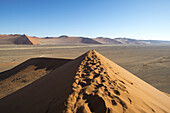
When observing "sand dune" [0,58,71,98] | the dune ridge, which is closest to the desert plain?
"sand dune" [0,58,71,98]

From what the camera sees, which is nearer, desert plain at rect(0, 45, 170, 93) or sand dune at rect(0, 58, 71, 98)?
sand dune at rect(0, 58, 71, 98)

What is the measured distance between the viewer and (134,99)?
291cm

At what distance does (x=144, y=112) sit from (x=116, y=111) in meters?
0.68

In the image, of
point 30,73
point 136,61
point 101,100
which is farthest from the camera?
point 136,61

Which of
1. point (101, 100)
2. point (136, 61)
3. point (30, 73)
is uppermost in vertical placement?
point (101, 100)

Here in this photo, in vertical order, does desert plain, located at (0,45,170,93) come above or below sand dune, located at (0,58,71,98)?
below

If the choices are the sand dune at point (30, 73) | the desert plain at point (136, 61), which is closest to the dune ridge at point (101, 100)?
the desert plain at point (136, 61)

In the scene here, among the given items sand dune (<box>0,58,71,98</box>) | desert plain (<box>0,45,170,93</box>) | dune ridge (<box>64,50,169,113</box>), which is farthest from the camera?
desert plain (<box>0,45,170,93</box>)

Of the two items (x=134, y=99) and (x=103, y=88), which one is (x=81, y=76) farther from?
(x=134, y=99)

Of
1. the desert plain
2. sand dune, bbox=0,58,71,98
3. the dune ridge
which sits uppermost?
the dune ridge

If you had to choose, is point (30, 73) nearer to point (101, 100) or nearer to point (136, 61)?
point (101, 100)

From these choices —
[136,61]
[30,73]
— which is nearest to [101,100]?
[30,73]

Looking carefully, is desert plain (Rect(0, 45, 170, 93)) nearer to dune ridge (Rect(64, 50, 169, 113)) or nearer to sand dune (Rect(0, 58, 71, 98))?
sand dune (Rect(0, 58, 71, 98))

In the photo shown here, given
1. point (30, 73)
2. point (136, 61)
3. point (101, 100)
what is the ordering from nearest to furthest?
point (101, 100) < point (30, 73) < point (136, 61)
